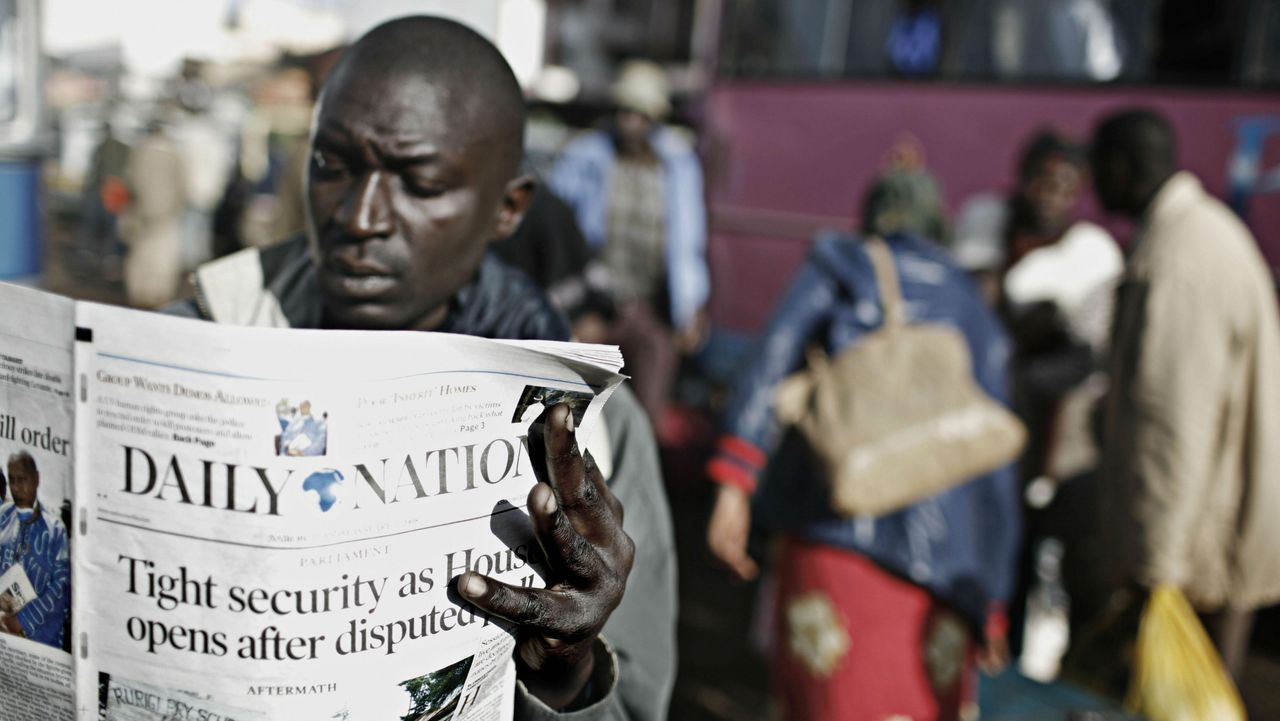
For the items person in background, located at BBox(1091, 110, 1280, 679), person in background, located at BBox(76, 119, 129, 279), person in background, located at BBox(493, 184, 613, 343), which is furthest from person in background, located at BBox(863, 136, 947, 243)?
person in background, located at BBox(76, 119, 129, 279)

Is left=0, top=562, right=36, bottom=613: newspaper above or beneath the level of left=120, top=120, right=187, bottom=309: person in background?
above

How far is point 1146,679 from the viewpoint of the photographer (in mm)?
2891

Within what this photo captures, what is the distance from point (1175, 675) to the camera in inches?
113

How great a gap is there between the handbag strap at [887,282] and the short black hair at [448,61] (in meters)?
1.70

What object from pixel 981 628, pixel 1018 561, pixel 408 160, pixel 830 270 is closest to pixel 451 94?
pixel 408 160

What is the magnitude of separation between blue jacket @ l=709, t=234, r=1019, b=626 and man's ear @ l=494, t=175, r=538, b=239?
4.90 ft

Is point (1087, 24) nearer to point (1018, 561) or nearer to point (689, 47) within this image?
point (1018, 561)

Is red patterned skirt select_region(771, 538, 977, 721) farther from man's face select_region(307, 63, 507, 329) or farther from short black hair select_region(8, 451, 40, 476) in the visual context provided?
short black hair select_region(8, 451, 40, 476)

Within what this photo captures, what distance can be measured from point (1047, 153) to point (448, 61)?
3.73m

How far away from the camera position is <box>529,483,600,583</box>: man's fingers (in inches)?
40.2

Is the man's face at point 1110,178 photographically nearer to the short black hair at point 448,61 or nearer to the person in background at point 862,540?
the person in background at point 862,540

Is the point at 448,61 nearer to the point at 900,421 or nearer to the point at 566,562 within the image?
the point at 566,562

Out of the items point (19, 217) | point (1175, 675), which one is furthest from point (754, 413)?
point (19, 217)

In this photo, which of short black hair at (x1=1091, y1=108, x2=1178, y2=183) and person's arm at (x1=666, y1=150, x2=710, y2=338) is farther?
person's arm at (x1=666, y1=150, x2=710, y2=338)
